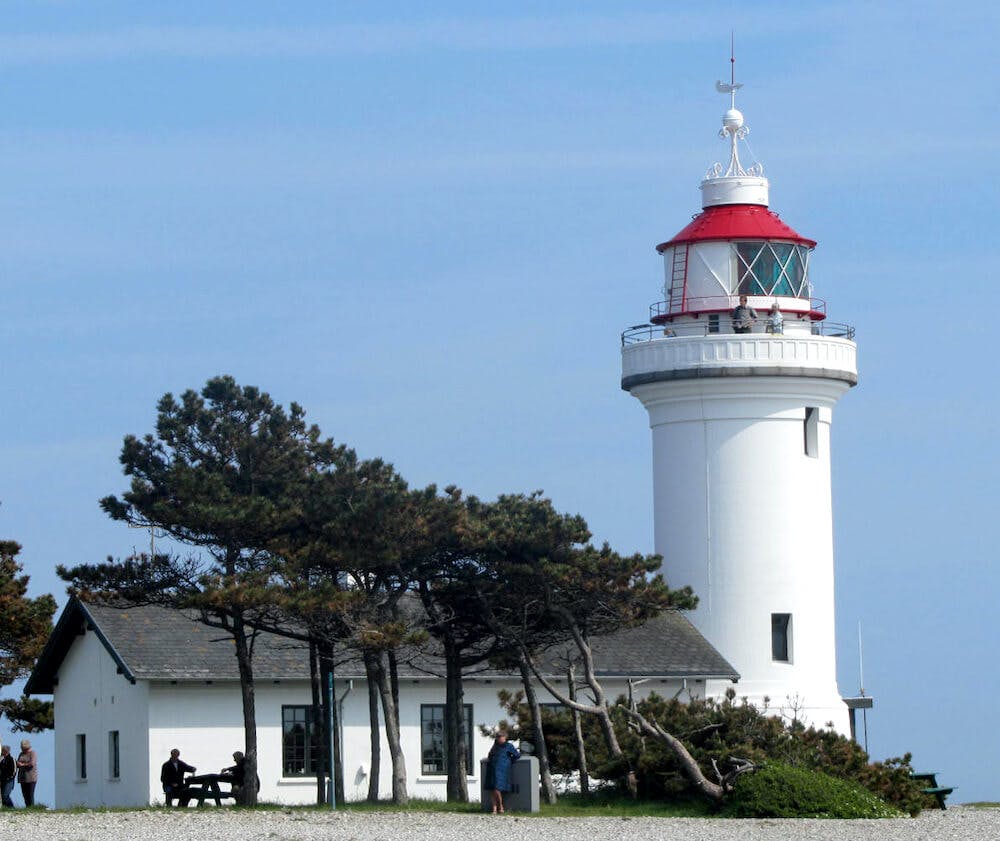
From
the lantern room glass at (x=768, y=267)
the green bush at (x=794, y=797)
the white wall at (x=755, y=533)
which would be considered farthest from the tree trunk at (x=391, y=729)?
the lantern room glass at (x=768, y=267)

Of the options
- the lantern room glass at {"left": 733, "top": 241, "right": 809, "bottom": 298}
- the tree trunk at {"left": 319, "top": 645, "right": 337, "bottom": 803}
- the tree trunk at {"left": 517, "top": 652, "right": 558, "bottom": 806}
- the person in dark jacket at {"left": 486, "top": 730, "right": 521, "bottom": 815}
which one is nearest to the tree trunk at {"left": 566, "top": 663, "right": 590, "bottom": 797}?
the tree trunk at {"left": 517, "top": 652, "right": 558, "bottom": 806}

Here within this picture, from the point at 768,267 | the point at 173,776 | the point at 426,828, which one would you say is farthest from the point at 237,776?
the point at 768,267

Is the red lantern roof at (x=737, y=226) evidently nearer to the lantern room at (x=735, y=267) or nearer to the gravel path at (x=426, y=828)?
the lantern room at (x=735, y=267)

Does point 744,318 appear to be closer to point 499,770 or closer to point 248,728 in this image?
point 499,770

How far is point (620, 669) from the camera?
38.7 meters

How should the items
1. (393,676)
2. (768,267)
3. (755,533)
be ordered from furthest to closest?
(768,267)
(755,533)
(393,676)

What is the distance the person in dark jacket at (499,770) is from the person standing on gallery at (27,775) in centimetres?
869

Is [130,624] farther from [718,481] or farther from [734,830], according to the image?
[734,830]

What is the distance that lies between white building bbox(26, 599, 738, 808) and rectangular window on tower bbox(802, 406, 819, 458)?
421 cm

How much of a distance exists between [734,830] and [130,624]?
546 inches

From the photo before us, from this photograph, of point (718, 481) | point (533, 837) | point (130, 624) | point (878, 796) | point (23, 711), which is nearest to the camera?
point (533, 837)

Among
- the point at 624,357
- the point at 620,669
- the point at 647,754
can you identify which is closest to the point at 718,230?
the point at 624,357

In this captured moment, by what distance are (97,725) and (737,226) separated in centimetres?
1507

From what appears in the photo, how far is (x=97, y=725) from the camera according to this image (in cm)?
3753
